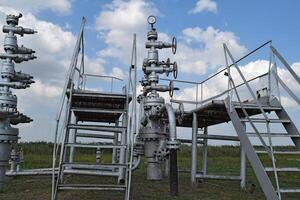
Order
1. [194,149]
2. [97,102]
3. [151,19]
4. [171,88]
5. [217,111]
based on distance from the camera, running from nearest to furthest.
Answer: [97,102] < [217,111] < [194,149] < [171,88] < [151,19]

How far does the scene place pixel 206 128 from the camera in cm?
1360

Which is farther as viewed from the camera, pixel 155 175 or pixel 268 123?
pixel 155 175

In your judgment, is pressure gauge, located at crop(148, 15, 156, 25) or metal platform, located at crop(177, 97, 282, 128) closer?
metal platform, located at crop(177, 97, 282, 128)

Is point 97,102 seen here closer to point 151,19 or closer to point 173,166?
point 173,166

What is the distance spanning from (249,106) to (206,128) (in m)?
5.43

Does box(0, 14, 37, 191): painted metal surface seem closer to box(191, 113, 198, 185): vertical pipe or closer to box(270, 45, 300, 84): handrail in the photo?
box(191, 113, 198, 185): vertical pipe

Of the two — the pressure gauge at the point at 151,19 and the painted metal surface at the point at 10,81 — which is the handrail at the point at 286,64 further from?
the painted metal surface at the point at 10,81

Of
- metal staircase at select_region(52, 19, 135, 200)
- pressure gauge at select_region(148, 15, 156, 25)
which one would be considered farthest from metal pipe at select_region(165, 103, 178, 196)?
pressure gauge at select_region(148, 15, 156, 25)

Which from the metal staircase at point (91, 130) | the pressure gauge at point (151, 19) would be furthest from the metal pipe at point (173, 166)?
the pressure gauge at point (151, 19)

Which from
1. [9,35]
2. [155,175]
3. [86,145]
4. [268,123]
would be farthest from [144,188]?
[9,35]

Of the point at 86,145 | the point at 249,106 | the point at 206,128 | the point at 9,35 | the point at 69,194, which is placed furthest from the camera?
the point at 206,128

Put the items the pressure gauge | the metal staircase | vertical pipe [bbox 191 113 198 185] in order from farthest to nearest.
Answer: the pressure gauge < vertical pipe [bbox 191 113 198 185] < the metal staircase

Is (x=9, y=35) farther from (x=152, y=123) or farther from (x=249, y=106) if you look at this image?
(x=249, y=106)

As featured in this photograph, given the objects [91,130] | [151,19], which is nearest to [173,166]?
[91,130]
